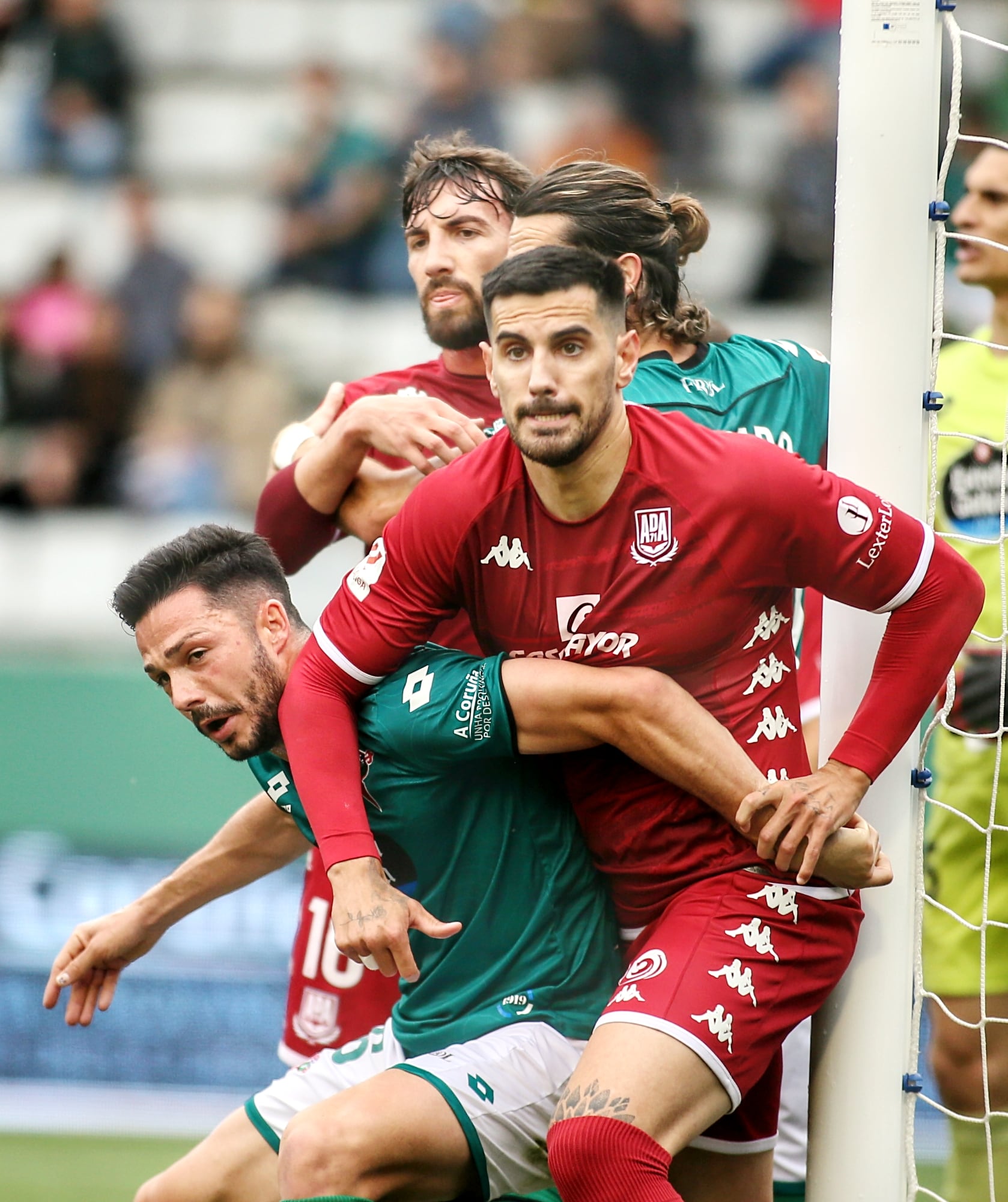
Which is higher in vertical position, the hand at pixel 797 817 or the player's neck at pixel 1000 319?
the player's neck at pixel 1000 319

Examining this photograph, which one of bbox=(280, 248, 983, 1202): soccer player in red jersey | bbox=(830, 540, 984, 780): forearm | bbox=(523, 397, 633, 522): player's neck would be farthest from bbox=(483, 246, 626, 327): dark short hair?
bbox=(830, 540, 984, 780): forearm

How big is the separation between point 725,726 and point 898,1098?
73 centimetres

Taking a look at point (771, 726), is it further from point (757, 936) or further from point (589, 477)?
point (589, 477)

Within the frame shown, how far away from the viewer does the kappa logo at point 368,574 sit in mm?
2529

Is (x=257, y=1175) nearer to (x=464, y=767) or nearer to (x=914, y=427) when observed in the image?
(x=464, y=767)

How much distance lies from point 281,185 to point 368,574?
6.63 metres

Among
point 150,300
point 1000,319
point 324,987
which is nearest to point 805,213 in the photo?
point 150,300

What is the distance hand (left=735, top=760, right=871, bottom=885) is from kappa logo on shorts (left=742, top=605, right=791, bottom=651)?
0.73ft

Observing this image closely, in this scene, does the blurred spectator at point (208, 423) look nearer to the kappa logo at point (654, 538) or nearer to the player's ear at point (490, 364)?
the player's ear at point (490, 364)

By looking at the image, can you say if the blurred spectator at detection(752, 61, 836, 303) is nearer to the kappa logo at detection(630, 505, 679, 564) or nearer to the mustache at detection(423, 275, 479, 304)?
the mustache at detection(423, 275, 479, 304)

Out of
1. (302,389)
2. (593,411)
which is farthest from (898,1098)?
(302,389)

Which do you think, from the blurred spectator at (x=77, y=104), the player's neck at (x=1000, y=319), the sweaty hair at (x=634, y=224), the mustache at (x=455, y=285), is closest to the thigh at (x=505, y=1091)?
the sweaty hair at (x=634, y=224)

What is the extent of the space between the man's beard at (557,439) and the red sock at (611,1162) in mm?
908

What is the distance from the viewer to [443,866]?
2.67m
